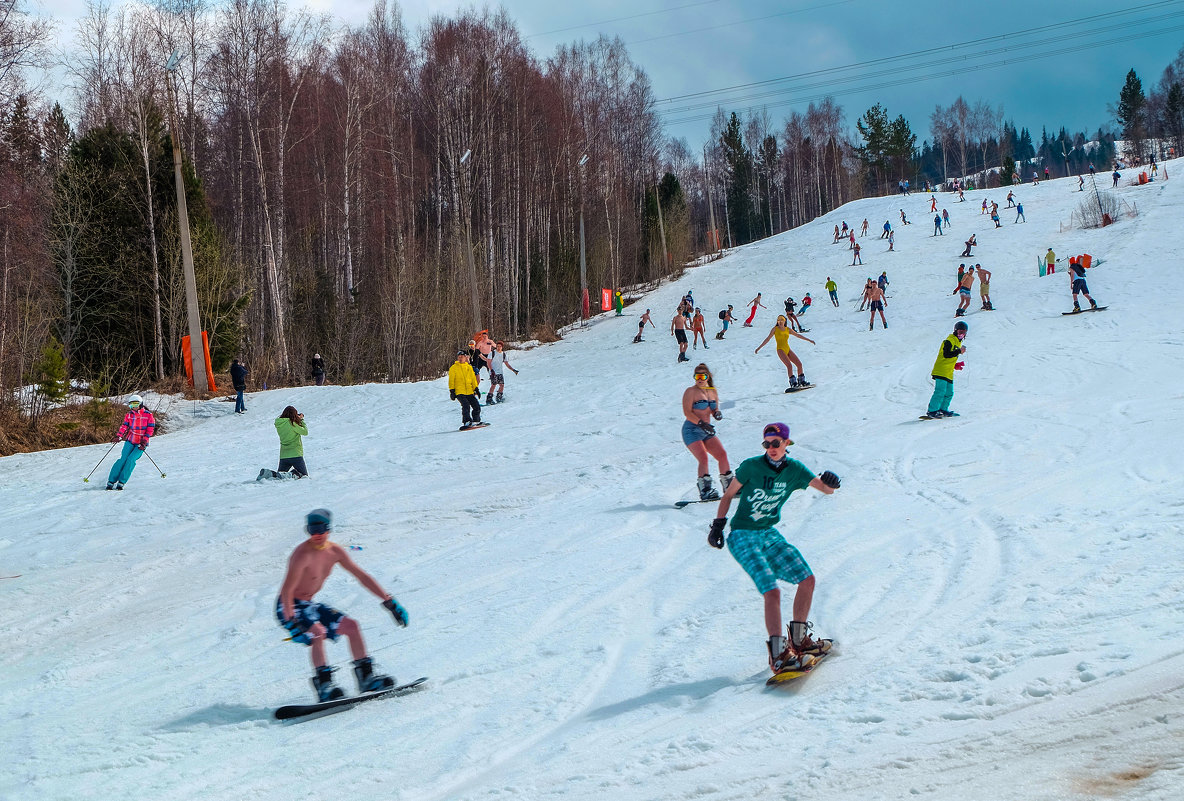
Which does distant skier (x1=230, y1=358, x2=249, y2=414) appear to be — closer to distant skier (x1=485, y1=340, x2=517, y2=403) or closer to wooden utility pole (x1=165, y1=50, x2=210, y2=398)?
wooden utility pole (x1=165, y1=50, x2=210, y2=398)

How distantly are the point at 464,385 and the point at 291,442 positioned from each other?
428 cm

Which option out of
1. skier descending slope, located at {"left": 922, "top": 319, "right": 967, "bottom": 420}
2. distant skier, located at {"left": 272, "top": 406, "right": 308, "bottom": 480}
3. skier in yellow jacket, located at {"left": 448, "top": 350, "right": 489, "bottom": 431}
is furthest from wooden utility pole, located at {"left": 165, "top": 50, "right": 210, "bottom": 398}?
skier descending slope, located at {"left": 922, "top": 319, "right": 967, "bottom": 420}

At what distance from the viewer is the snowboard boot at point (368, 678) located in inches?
236

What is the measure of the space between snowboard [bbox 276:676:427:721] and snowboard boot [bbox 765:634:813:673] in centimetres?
237

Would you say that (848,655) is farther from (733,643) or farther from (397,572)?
(397,572)

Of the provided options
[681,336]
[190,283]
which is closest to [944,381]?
[681,336]

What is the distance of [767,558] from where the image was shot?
5.66m

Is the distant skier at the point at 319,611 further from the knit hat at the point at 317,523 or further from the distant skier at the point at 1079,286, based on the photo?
the distant skier at the point at 1079,286

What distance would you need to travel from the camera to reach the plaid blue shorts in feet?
18.3

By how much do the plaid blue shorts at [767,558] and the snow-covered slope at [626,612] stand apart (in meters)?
0.64

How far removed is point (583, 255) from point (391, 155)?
1152cm

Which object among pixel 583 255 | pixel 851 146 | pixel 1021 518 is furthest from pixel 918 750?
pixel 851 146

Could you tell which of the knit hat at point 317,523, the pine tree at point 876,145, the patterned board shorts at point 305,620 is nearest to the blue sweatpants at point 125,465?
the patterned board shorts at point 305,620

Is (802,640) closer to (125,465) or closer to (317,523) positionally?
(317,523)
